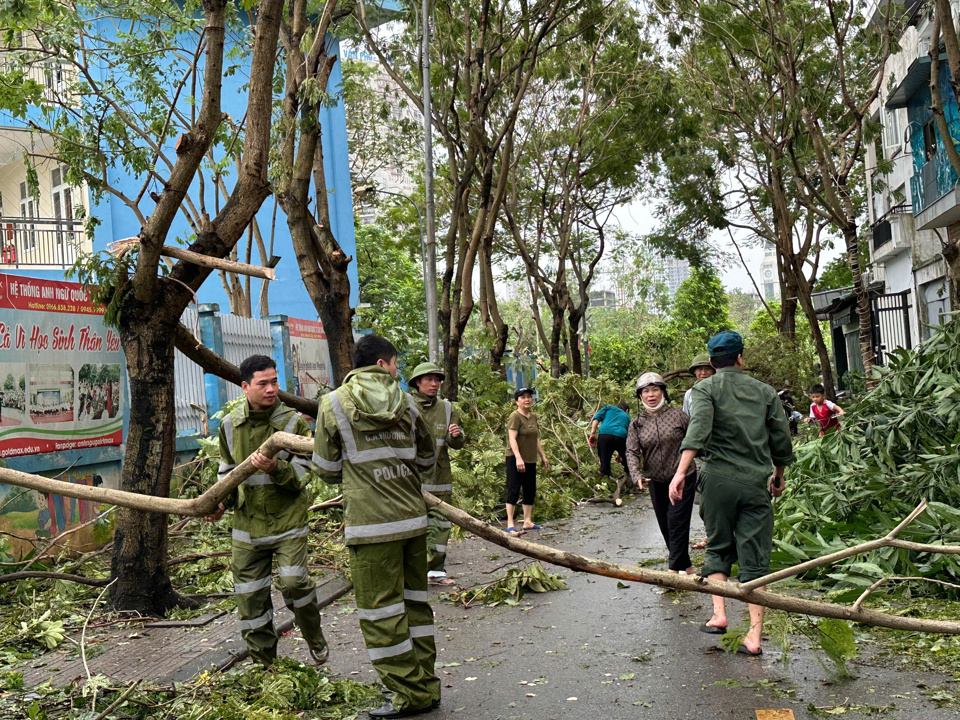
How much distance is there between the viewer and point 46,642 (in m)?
6.96

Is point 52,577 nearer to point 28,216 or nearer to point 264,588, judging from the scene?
point 264,588

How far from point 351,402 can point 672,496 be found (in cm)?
235

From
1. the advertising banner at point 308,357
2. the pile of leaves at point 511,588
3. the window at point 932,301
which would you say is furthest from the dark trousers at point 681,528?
the window at point 932,301

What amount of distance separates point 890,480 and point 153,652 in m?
5.80

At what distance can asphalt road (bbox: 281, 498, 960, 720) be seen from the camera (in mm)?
5102

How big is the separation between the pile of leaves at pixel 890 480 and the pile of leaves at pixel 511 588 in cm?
190

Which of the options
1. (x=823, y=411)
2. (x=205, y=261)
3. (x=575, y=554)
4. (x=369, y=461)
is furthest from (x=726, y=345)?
(x=823, y=411)

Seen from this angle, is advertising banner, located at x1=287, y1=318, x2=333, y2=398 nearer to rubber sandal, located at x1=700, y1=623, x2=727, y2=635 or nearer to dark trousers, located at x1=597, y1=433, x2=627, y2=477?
dark trousers, located at x1=597, y1=433, x2=627, y2=477

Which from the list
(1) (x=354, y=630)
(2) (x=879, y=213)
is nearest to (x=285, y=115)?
(1) (x=354, y=630)

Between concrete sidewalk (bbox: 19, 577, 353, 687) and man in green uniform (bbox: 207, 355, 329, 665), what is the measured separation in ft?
1.37

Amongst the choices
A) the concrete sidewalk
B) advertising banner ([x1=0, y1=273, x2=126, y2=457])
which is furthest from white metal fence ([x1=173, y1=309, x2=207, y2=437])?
the concrete sidewalk

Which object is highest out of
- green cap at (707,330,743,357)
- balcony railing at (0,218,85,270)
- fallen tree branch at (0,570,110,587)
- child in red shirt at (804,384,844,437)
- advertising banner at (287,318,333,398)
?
balcony railing at (0,218,85,270)

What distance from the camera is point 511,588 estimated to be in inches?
328

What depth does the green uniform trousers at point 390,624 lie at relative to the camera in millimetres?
5176
